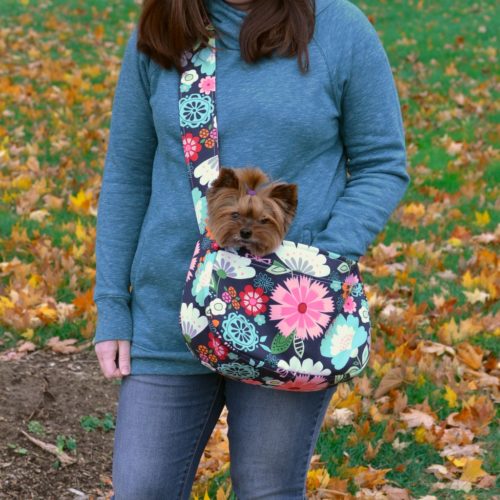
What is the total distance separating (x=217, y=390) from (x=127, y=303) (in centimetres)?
38

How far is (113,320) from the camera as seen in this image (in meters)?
2.45

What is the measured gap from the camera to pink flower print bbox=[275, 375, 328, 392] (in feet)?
6.91

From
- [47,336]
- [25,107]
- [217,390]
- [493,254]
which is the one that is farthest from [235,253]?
[25,107]

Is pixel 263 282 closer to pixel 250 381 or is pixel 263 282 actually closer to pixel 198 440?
pixel 250 381

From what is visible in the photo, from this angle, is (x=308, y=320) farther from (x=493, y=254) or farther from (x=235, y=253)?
(x=493, y=254)

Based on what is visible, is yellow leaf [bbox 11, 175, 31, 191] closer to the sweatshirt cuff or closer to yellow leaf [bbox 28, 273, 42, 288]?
yellow leaf [bbox 28, 273, 42, 288]

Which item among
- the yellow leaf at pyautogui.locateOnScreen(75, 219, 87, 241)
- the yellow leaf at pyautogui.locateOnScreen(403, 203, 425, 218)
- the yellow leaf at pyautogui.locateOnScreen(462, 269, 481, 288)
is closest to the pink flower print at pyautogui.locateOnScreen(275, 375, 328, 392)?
the yellow leaf at pyautogui.locateOnScreen(462, 269, 481, 288)

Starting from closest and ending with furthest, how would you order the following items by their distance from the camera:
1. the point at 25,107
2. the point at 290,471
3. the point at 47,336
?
1. the point at 290,471
2. the point at 47,336
3. the point at 25,107

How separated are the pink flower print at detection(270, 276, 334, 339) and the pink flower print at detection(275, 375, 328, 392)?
106 millimetres

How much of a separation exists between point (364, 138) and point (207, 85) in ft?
1.47

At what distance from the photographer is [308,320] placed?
2100 millimetres

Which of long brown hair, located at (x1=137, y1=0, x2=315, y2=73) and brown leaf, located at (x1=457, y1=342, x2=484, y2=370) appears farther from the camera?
brown leaf, located at (x1=457, y1=342, x2=484, y2=370)

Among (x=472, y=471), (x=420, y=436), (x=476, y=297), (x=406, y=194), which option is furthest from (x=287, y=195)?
(x=406, y=194)

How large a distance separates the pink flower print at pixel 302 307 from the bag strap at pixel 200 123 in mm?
281
